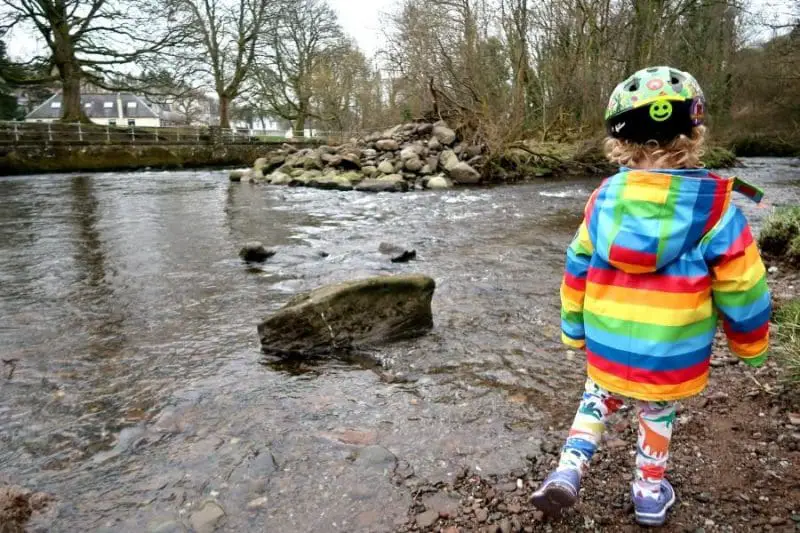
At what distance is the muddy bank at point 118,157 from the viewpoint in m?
22.2

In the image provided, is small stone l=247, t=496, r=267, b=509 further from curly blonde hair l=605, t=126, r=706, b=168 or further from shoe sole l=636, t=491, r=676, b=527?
curly blonde hair l=605, t=126, r=706, b=168

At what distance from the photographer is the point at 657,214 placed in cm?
193

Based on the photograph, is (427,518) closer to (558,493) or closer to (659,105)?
(558,493)

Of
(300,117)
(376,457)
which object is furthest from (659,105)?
(300,117)

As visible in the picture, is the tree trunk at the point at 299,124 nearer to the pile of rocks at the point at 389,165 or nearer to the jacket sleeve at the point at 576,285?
the pile of rocks at the point at 389,165

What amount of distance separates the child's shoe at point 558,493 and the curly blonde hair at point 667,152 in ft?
3.95

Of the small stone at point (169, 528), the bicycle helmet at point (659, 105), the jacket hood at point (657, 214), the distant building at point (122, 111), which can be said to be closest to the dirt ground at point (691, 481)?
the small stone at point (169, 528)

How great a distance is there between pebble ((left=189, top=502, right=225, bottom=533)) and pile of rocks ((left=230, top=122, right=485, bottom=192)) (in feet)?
46.2

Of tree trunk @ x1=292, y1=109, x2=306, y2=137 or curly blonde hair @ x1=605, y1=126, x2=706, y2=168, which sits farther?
tree trunk @ x1=292, y1=109, x2=306, y2=137

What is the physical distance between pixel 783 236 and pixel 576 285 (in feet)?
17.8

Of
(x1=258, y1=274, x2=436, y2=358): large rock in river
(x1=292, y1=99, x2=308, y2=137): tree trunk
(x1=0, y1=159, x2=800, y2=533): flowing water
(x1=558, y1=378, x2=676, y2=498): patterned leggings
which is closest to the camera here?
(x1=558, y1=378, x2=676, y2=498): patterned leggings

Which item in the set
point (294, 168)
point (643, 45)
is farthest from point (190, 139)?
point (643, 45)

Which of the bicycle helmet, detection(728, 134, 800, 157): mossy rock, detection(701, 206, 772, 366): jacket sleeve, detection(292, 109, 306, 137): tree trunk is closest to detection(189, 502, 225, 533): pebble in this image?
detection(701, 206, 772, 366): jacket sleeve

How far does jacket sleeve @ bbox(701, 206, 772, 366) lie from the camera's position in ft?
6.21
